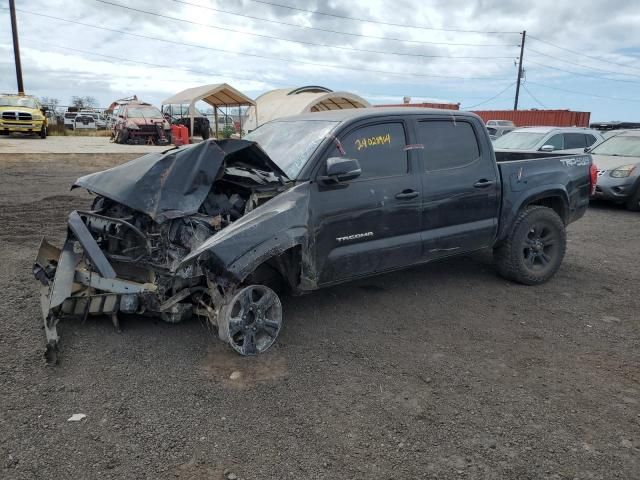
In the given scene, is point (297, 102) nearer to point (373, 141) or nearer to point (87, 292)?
point (373, 141)

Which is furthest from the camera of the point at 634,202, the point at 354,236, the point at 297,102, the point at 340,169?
the point at 297,102

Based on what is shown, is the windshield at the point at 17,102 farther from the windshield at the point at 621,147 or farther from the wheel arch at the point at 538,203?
the wheel arch at the point at 538,203

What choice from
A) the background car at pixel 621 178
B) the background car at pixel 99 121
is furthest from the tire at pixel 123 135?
the background car at pixel 621 178

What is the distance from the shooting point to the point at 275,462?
276 centimetres

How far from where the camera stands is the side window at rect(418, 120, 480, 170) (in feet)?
16.2

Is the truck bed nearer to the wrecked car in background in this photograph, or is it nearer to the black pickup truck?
the black pickup truck

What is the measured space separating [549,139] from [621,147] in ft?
5.10

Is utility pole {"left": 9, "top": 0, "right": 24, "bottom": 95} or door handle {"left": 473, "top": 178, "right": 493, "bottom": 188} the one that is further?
utility pole {"left": 9, "top": 0, "right": 24, "bottom": 95}

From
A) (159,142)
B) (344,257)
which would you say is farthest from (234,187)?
(159,142)

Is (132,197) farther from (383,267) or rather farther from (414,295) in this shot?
(414,295)

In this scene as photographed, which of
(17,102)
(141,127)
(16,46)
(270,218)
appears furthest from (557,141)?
(16,46)

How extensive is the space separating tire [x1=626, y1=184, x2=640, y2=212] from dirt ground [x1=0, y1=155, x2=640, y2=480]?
20.8 ft

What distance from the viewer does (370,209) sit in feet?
14.5

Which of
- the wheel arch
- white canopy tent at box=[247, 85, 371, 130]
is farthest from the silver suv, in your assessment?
Answer: white canopy tent at box=[247, 85, 371, 130]
